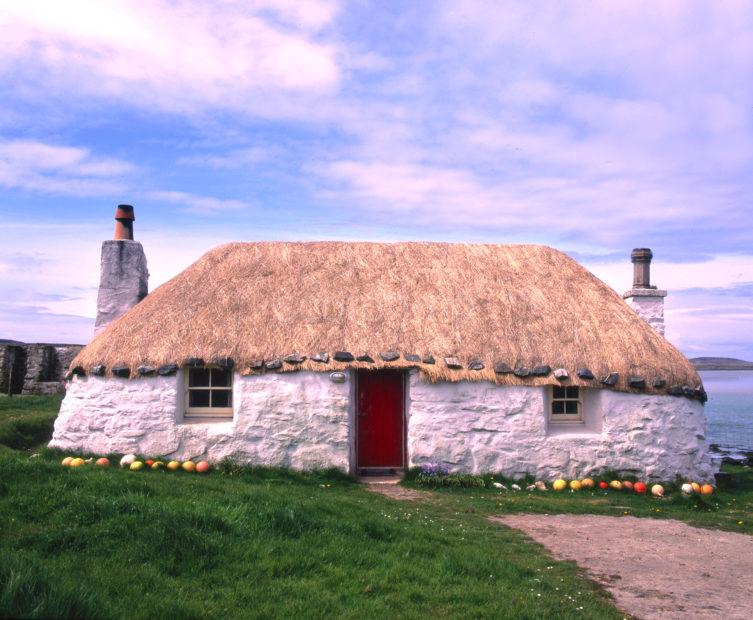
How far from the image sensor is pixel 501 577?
6.26m

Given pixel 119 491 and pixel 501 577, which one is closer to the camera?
pixel 501 577

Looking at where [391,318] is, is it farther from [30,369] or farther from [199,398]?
[30,369]

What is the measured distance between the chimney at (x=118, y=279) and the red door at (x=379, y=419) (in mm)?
5815

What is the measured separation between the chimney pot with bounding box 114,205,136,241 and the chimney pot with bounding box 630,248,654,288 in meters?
11.9

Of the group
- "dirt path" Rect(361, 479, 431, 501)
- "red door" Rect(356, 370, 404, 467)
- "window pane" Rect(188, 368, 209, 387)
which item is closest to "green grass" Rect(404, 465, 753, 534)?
"dirt path" Rect(361, 479, 431, 501)

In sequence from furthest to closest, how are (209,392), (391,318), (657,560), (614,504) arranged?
(391,318) < (209,392) < (614,504) < (657,560)

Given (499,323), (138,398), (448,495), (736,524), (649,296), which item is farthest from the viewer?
(649,296)

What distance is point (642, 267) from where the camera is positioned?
16562mm

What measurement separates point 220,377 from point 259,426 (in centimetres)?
138

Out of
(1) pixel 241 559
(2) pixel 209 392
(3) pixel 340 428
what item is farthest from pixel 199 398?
(1) pixel 241 559

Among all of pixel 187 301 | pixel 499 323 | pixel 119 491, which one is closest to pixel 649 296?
pixel 499 323

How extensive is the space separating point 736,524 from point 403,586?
664 cm

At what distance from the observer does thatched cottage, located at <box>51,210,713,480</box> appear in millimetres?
12273

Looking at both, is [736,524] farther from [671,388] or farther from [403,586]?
[403,586]
